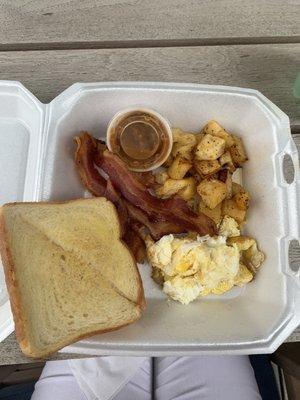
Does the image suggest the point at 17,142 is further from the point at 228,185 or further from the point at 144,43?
the point at 228,185

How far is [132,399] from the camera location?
4.21ft

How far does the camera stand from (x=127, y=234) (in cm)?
113

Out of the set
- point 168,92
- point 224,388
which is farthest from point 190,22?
point 224,388

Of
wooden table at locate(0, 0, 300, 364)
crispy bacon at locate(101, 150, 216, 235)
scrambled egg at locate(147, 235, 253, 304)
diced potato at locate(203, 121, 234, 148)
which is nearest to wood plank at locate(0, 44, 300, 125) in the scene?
wooden table at locate(0, 0, 300, 364)

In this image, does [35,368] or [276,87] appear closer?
[276,87]

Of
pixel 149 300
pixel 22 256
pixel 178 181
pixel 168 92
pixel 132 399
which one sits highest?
pixel 168 92

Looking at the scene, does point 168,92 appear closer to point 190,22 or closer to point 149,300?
point 190,22

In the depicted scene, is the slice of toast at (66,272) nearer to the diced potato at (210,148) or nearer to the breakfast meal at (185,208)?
the breakfast meal at (185,208)

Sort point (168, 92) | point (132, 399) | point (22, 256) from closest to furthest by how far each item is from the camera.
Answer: point (22, 256), point (168, 92), point (132, 399)

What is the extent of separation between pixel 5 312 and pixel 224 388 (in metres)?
0.63

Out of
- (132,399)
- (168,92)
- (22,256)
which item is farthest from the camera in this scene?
(132,399)

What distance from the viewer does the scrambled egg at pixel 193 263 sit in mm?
1038

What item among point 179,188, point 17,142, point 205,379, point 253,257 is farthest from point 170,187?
point 205,379

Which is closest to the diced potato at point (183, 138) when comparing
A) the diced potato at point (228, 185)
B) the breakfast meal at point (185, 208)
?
the breakfast meal at point (185, 208)
